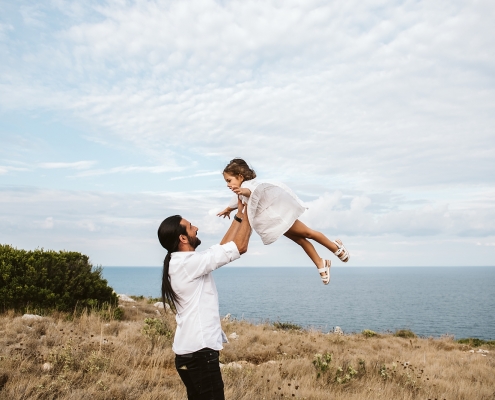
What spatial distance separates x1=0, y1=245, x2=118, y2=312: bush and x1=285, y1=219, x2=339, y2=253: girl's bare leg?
339 inches

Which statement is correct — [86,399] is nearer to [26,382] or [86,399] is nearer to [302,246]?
[26,382]

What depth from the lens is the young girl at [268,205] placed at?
15.8ft

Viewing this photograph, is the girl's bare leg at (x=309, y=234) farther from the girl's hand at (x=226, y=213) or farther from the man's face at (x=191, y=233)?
the man's face at (x=191, y=233)

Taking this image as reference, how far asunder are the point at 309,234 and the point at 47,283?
30.3 ft

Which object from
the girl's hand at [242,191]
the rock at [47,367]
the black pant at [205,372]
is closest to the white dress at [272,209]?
the girl's hand at [242,191]

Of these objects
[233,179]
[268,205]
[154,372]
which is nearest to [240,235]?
[268,205]

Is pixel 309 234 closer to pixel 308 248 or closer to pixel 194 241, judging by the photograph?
pixel 308 248

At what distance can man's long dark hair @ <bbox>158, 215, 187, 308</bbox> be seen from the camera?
3.59 metres

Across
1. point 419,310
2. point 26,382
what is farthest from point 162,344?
point 419,310

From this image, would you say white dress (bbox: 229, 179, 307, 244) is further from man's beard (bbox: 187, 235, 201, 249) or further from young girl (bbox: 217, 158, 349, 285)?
man's beard (bbox: 187, 235, 201, 249)

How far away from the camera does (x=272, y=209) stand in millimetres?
5027

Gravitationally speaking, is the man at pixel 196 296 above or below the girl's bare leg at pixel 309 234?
below

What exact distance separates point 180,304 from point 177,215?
2.45 ft

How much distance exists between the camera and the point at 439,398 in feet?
24.5
